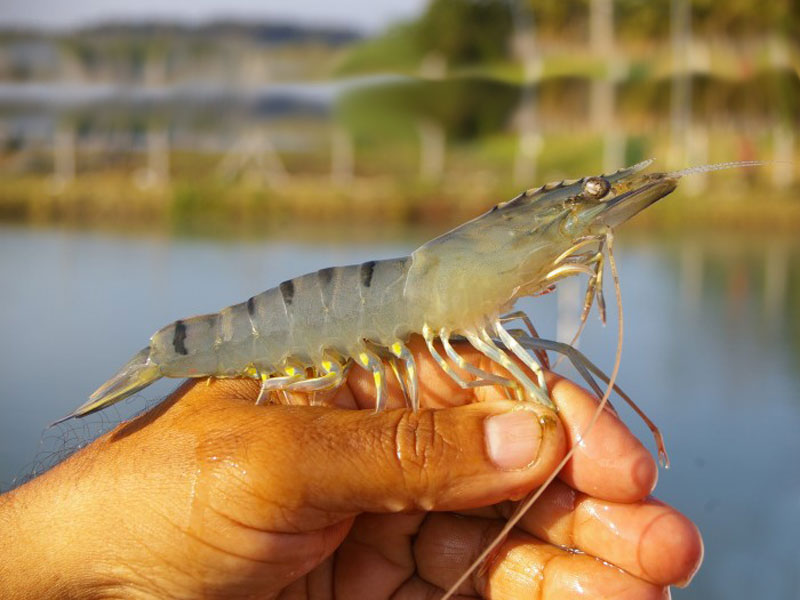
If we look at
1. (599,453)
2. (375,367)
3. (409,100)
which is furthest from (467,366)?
(409,100)

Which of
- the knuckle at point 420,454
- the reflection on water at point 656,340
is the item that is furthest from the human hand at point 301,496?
the reflection on water at point 656,340

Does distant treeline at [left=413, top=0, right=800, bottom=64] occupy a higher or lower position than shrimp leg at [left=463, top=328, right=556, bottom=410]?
higher

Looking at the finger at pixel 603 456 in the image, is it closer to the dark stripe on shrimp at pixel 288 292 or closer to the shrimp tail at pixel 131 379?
the dark stripe on shrimp at pixel 288 292

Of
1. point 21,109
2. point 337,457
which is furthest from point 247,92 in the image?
point 337,457

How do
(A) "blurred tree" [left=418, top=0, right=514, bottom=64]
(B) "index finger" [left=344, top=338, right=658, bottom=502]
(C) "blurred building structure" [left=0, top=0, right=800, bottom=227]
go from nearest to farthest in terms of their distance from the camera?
(B) "index finger" [left=344, top=338, right=658, bottom=502]
(C) "blurred building structure" [left=0, top=0, right=800, bottom=227]
(A) "blurred tree" [left=418, top=0, right=514, bottom=64]

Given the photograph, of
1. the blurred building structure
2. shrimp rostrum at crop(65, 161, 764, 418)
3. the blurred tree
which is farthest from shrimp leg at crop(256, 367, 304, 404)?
the blurred tree

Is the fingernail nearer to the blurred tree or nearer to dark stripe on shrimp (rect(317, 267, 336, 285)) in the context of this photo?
dark stripe on shrimp (rect(317, 267, 336, 285))

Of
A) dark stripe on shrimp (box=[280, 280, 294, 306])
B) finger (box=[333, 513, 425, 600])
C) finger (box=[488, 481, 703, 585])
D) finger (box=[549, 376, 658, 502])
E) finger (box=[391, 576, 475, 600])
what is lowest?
finger (box=[391, 576, 475, 600])

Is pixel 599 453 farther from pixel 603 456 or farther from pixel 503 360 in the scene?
pixel 503 360
